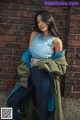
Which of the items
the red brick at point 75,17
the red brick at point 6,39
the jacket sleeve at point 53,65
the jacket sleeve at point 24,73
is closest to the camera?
the jacket sleeve at point 53,65

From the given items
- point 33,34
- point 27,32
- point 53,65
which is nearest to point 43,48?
point 53,65

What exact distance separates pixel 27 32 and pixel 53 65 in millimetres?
858

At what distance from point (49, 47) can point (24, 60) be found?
0.41 metres

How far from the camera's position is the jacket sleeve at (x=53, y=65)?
170 inches

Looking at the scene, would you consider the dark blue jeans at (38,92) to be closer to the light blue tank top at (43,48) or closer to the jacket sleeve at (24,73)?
the jacket sleeve at (24,73)

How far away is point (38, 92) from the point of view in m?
4.43

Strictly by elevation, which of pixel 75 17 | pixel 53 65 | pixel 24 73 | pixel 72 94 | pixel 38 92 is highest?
pixel 75 17

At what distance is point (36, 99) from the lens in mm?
4688

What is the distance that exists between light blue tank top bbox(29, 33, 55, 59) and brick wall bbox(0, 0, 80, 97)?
0.58 meters

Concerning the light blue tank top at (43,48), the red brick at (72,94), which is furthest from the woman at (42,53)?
the red brick at (72,94)

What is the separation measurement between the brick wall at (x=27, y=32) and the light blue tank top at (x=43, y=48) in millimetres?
→ 584

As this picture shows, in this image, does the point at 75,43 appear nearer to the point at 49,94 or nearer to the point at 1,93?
the point at 49,94

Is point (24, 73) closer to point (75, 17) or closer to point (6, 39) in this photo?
point (6, 39)

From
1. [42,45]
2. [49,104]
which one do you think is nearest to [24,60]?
[42,45]
